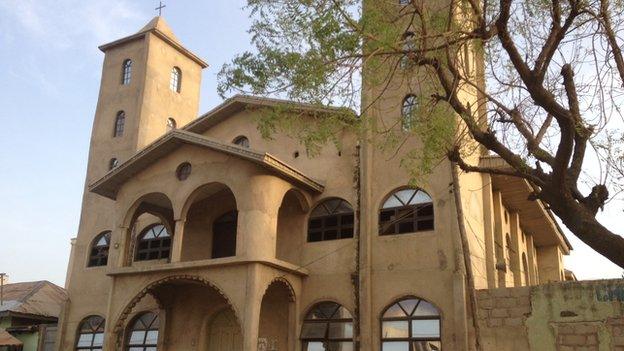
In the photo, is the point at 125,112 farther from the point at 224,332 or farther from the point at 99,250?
the point at 224,332

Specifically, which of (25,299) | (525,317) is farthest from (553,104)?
(25,299)

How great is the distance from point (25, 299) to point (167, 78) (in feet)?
33.9

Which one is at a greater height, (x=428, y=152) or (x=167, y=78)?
(x=167, y=78)

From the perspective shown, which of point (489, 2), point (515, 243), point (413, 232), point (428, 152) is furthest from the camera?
point (515, 243)

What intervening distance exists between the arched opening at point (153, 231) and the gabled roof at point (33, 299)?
16.5 feet

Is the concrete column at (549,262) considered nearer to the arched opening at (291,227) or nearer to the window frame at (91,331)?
the arched opening at (291,227)

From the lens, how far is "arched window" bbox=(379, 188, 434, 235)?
1622 centimetres

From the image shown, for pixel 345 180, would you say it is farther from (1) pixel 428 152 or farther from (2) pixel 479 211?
(1) pixel 428 152

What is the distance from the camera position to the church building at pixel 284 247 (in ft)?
50.9

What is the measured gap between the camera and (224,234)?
19.3m

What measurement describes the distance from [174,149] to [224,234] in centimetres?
306

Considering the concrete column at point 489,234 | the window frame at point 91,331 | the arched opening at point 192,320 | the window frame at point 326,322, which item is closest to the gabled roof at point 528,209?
the concrete column at point 489,234

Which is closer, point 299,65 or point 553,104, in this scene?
point 553,104

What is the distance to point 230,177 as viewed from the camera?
16.9 metres
